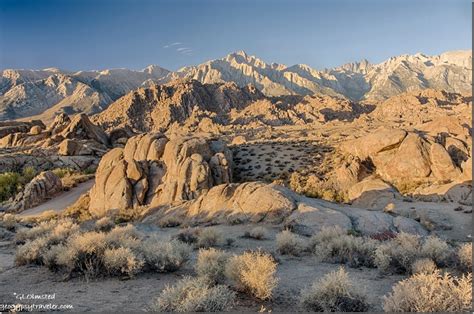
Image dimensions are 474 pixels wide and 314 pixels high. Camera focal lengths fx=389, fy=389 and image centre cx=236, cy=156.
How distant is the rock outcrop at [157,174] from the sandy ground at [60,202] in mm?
5114

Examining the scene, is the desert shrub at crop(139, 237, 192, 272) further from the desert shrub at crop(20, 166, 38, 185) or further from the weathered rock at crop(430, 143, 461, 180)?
the desert shrub at crop(20, 166, 38, 185)

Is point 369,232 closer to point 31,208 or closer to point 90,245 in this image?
point 90,245

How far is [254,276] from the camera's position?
7.82 meters

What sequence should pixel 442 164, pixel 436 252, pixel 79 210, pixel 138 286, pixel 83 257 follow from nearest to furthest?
1. pixel 138 286
2. pixel 83 257
3. pixel 436 252
4. pixel 79 210
5. pixel 442 164

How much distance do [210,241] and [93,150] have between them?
49.9 m

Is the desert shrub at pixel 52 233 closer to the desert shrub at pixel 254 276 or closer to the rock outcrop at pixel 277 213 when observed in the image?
the desert shrub at pixel 254 276

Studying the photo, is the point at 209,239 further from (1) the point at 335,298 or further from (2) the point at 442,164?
(2) the point at 442,164

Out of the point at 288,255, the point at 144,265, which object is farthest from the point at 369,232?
the point at 144,265

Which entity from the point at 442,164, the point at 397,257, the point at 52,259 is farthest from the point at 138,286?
the point at 442,164

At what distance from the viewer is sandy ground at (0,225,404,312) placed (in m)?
7.70

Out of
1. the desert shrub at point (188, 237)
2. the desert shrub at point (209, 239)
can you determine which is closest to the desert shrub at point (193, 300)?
the desert shrub at point (209, 239)

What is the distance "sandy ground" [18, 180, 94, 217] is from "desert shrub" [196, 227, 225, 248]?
23953mm

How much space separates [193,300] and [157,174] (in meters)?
27.5

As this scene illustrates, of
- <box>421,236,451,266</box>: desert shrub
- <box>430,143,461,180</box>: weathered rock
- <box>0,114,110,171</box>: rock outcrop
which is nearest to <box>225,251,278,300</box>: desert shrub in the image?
<box>421,236,451,266</box>: desert shrub
